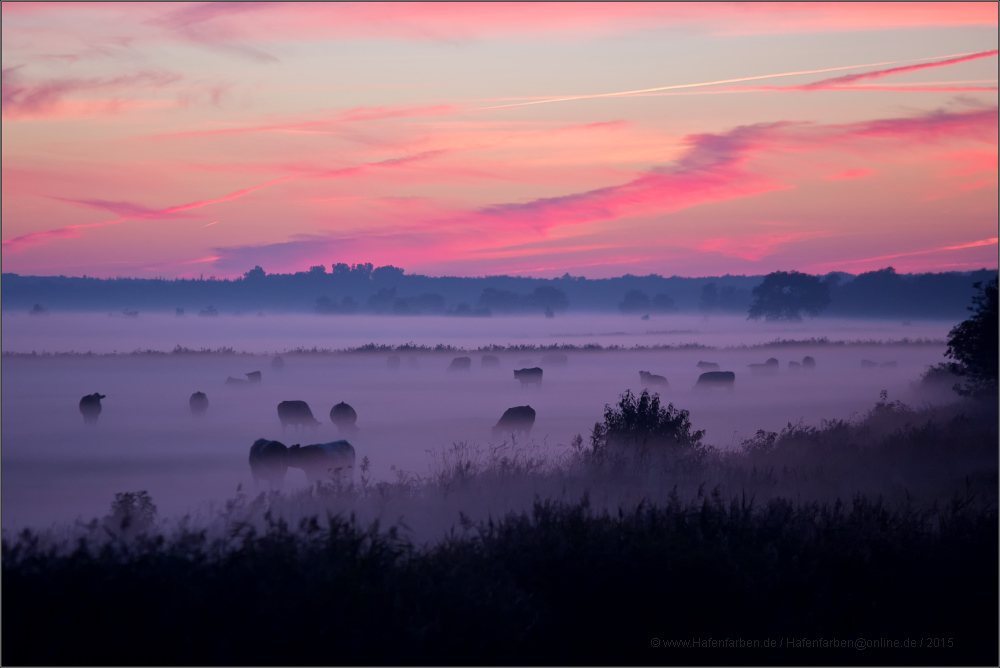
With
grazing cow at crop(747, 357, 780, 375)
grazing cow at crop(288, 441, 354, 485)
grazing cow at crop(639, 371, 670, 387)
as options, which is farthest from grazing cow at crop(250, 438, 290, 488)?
grazing cow at crop(747, 357, 780, 375)

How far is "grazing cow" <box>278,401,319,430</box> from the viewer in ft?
79.5

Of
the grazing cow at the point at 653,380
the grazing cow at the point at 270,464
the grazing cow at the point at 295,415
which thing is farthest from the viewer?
the grazing cow at the point at 653,380

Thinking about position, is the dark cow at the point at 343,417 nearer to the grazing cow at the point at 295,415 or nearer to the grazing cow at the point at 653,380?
the grazing cow at the point at 295,415

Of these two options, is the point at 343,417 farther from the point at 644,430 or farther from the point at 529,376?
the point at 529,376

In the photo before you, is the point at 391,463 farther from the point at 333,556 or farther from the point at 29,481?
the point at 333,556

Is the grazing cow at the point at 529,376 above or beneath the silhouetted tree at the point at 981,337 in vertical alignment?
beneath

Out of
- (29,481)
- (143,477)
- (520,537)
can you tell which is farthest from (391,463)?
(520,537)

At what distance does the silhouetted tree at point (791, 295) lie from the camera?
11112cm

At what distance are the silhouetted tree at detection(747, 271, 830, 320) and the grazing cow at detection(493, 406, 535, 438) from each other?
321ft

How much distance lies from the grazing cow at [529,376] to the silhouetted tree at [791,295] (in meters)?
84.4

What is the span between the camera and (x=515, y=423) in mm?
22719

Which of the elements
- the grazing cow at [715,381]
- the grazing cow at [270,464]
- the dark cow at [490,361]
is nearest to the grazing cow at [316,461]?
the grazing cow at [270,464]

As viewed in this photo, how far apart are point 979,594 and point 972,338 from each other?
47.5ft

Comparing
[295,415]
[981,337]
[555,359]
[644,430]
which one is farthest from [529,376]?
[981,337]
